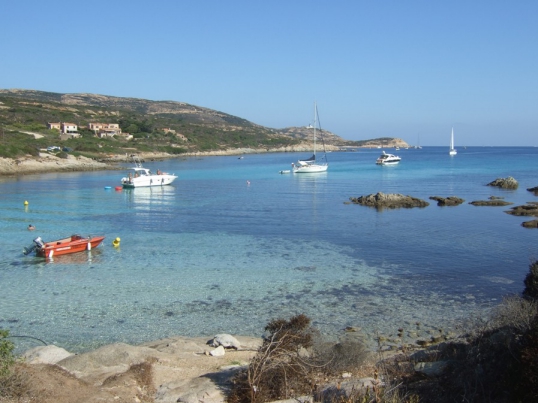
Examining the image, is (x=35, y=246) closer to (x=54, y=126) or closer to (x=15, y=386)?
(x=15, y=386)

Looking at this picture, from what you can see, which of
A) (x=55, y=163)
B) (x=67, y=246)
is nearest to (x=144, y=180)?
(x=55, y=163)

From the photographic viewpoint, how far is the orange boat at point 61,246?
2123cm

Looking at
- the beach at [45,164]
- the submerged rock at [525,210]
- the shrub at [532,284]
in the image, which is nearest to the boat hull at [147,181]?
the beach at [45,164]

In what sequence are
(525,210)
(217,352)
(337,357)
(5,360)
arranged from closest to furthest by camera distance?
(5,360), (337,357), (217,352), (525,210)

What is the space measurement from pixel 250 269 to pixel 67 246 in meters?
8.26

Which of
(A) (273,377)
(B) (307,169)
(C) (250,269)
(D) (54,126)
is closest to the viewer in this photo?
(A) (273,377)

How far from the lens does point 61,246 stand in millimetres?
21625

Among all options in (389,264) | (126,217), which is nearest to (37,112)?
(126,217)

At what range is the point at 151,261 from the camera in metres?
20.8

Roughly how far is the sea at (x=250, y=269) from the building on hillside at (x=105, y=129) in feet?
249

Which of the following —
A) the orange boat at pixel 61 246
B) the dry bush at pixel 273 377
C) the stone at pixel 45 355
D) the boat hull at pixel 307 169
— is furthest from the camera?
the boat hull at pixel 307 169

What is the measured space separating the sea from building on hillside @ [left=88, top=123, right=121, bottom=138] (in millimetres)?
75963

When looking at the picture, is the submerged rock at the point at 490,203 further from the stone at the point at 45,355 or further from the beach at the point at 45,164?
the beach at the point at 45,164

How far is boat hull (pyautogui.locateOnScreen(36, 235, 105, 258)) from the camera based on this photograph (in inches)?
836
